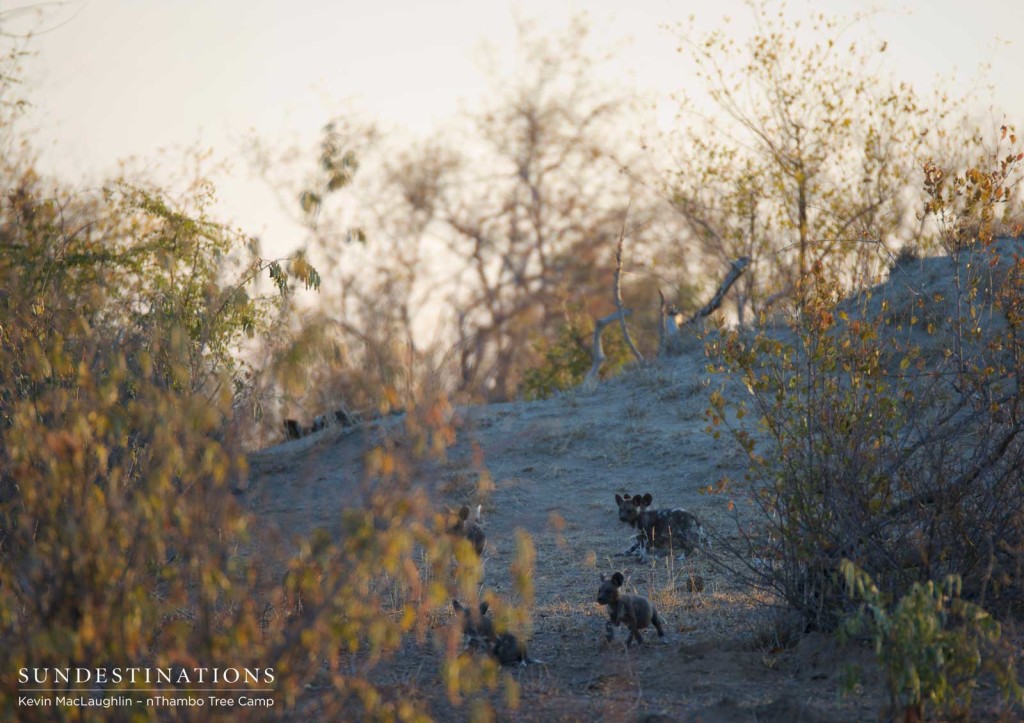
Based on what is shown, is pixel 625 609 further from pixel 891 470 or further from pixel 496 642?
pixel 891 470

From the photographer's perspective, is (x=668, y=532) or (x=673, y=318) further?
(x=673, y=318)

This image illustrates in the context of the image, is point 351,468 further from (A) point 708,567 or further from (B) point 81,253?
(A) point 708,567

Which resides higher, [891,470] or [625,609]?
[891,470]

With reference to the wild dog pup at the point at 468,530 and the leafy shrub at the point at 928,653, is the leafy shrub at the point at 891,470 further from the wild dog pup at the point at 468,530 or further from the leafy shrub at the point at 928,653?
the wild dog pup at the point at 468,530

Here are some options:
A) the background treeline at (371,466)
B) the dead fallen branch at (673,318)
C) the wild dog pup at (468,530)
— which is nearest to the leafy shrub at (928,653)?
the background treeline at (371,466)

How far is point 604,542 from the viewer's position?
35.0 feet

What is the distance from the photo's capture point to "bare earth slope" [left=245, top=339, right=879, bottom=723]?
18.6 feet

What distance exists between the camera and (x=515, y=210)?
127ft

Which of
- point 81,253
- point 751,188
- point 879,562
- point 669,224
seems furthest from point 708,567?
point 669,224

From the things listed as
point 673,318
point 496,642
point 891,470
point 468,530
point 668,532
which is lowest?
point 496,642

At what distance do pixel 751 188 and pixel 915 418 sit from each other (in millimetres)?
15642

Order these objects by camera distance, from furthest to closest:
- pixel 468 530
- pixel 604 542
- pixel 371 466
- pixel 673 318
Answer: pixel 673 318 → pixel 604 542 → pixel 468 530 → pixel 371 466

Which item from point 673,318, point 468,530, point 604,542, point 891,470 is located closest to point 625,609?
point 891,470

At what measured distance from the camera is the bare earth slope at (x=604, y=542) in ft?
18.6
